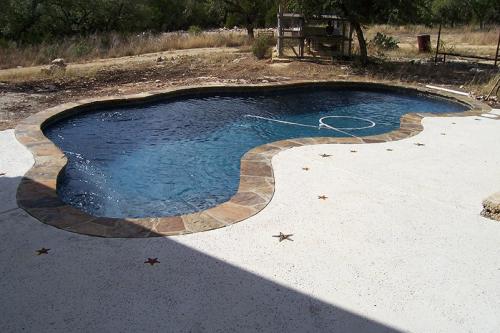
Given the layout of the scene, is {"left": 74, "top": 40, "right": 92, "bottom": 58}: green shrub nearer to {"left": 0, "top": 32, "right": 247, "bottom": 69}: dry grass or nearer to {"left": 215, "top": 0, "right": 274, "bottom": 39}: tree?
{"left": 0, "top": 32, "right": 247, "bottom": 69}: dry grass

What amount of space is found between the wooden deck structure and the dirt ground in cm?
86

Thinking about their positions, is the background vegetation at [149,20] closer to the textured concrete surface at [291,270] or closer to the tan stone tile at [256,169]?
the tan stone tile at [256,169]

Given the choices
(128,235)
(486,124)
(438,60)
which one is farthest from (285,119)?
(438,60)

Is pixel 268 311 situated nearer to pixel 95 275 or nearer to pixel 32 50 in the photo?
pixel 95 275

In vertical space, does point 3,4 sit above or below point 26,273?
above

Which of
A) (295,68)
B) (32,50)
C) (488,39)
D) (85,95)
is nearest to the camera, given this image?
(85,95)

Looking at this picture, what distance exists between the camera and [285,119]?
27.8 feet

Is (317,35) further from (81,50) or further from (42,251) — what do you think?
(42,251)

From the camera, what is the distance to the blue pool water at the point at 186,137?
5.30 metres

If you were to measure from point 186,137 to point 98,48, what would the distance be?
1105 cm

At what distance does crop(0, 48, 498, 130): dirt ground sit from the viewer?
9.60 meters

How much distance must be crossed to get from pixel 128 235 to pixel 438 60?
12955mm

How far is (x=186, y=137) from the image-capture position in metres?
7.38

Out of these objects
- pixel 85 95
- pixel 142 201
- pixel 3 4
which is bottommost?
pixel 142 201
